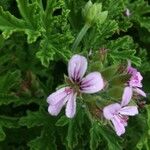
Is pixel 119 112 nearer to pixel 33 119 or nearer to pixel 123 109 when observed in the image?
pixel 123 109

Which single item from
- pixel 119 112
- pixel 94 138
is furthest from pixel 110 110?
pixel 94 138

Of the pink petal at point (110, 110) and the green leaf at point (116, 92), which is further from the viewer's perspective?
the green leaf at point (116, 92)

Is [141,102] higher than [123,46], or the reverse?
[123,46]

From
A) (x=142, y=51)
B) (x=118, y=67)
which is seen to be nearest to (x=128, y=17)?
(x=142, y=51)

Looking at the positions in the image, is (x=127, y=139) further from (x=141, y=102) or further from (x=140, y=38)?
(x=140, y=38)

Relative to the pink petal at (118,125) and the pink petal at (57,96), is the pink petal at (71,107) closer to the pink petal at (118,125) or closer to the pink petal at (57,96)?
the pink petal at (57,96)

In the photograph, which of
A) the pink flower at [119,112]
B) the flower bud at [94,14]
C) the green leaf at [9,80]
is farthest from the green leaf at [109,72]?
the green leaf at [9,80]

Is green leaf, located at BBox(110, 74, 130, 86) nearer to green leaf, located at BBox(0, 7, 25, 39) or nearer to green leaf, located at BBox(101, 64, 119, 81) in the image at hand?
green leaf, located at BBox(101, 64, 119, 81)

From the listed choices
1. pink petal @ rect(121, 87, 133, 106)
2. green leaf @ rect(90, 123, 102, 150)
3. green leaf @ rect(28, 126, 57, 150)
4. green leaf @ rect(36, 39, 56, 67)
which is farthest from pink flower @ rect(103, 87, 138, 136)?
green leaf @ rect(28, 126, 57, 150)
